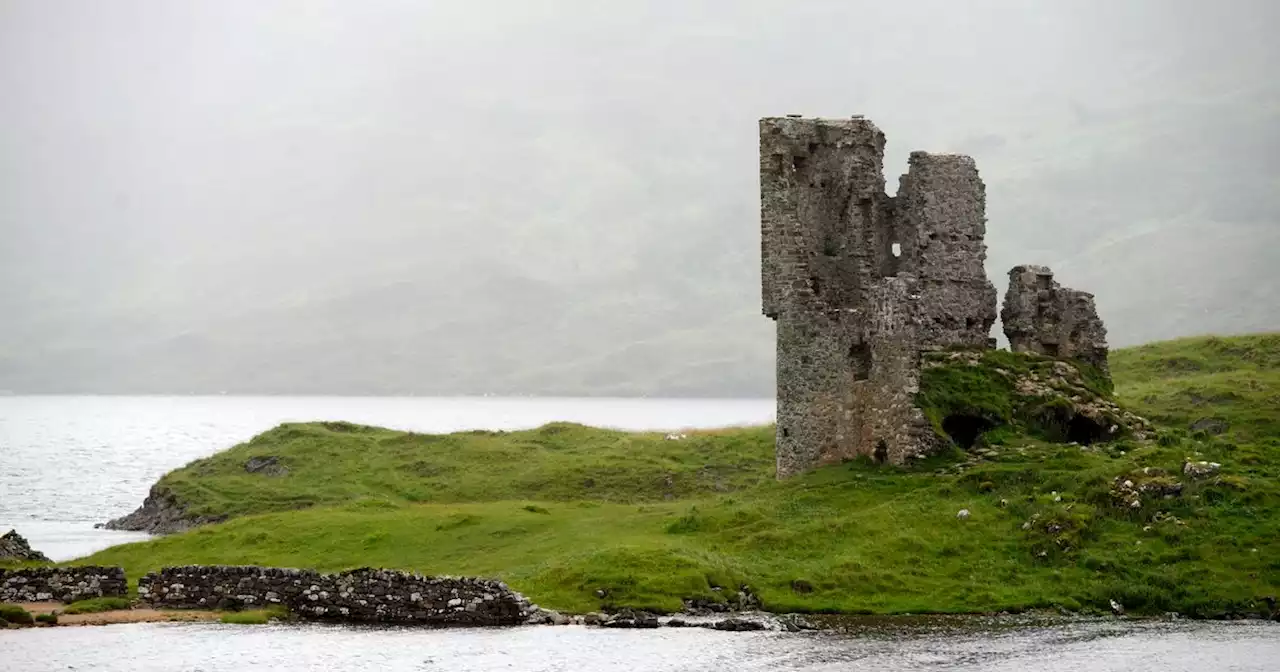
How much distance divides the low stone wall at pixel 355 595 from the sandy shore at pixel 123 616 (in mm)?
824

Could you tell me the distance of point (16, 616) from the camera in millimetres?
42094

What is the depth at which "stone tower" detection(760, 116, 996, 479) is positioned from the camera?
58.9m

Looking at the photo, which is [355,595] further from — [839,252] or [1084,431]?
[839,252]

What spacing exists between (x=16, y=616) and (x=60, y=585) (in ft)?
11.9

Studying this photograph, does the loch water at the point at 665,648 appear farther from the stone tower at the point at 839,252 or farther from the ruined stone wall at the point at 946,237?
the ruined stone wall at the point at 946,237

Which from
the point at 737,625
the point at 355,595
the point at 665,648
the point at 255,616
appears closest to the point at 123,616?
the point at 255,616

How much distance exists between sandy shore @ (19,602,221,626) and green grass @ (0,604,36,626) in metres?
0.71

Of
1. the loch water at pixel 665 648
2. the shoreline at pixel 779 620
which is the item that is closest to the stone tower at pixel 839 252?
the shoreline at pixel 779 620

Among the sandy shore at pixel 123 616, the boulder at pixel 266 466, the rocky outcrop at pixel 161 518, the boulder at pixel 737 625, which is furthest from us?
the boulder at pixel 266 466

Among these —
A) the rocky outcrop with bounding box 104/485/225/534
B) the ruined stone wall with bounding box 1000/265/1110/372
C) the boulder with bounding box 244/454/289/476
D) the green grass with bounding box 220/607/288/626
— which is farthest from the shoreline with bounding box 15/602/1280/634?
the boulder with bounding box 244/454/289/476

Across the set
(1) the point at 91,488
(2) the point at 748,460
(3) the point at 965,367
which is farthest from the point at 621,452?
(1) the point at 91,488

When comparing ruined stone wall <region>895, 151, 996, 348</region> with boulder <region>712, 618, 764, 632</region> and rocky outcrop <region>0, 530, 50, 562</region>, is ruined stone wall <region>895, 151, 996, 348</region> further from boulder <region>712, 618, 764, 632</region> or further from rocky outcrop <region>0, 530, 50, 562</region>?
rocky outcrop <region>0, 530, 50, 562</region>

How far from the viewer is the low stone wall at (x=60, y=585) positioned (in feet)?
149

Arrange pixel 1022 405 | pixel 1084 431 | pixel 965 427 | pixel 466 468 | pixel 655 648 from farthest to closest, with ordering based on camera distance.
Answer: pixel 466 468
pixel 965 427
pixel 1022 405
pixel 1084 431
pixel 655 648
